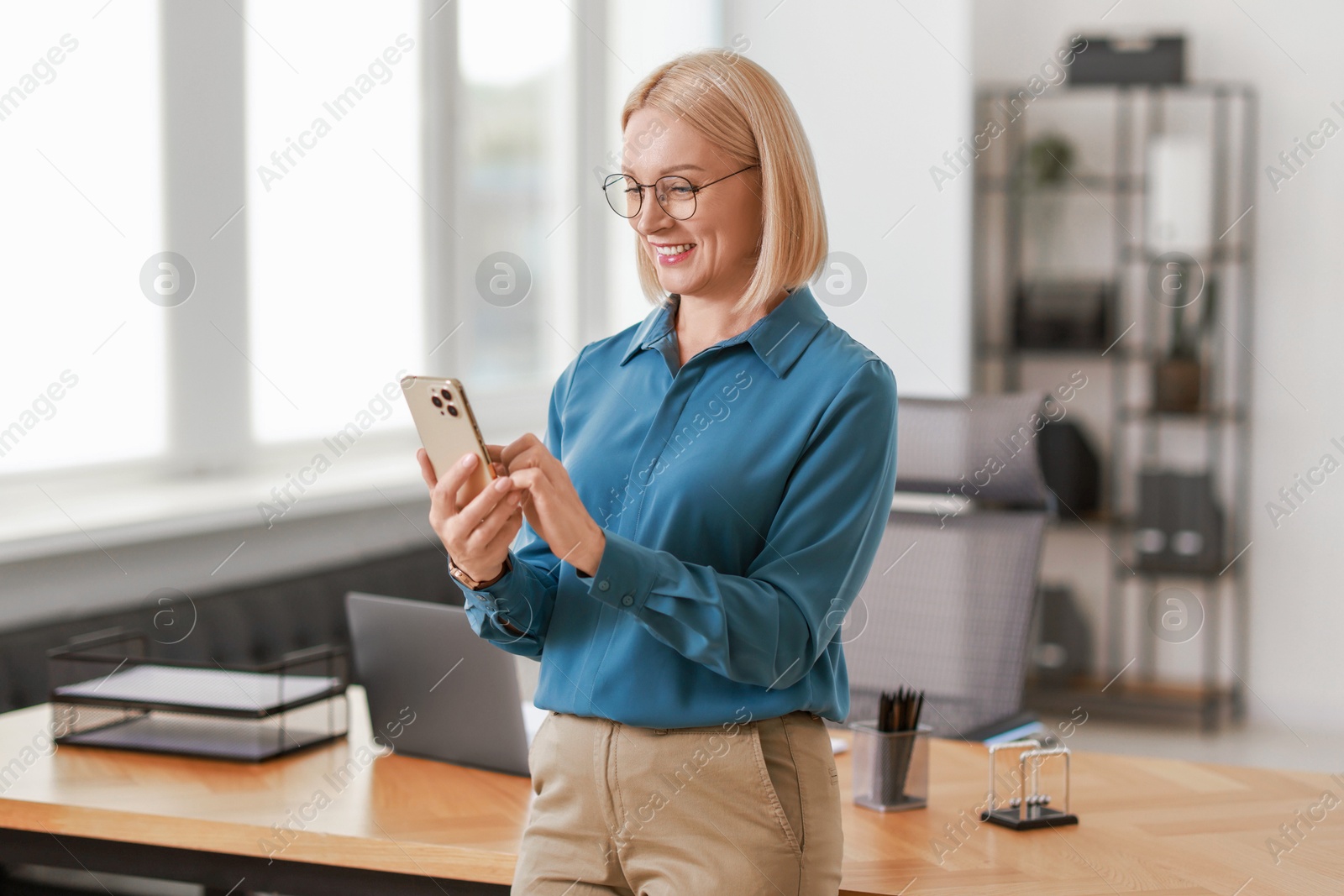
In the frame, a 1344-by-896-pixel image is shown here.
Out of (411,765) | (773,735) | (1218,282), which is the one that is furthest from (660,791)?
(1218,282)

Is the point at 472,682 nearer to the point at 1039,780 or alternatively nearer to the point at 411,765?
the point at 411,765

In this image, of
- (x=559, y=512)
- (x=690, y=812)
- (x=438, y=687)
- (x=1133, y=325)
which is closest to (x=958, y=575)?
(x=438, y=687)

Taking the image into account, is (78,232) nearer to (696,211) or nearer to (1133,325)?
(696,211)

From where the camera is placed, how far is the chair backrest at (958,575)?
2.25 m

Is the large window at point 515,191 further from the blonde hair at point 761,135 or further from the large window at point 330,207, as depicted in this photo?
the blonde hair at point 761,135

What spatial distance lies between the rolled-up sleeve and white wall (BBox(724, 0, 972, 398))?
10.2ft

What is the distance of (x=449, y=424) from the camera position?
3.80ft

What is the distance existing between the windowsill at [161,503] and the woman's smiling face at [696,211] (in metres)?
1.49

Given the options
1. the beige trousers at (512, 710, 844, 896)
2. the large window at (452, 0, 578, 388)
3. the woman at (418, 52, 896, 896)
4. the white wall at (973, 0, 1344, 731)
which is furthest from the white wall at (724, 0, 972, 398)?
the beige trousers at (512, 710, 844, 896)

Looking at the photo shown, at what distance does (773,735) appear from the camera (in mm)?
1198

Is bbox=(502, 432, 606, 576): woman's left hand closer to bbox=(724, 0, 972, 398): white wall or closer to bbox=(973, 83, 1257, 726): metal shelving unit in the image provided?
bbox=(724, 0, 972, 398): white wall

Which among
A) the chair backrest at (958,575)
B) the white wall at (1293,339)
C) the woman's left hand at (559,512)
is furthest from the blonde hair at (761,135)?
the white wall at (1293,339)

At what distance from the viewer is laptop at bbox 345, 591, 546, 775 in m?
1.60

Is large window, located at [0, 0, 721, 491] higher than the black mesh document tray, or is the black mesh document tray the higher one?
large window, located at [0, 0, 721, 491]
